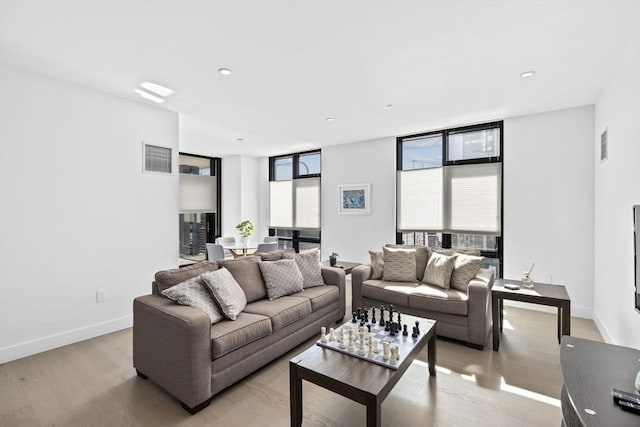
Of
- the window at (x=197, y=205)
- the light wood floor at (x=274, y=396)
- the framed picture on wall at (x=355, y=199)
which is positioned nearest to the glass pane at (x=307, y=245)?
the framed picture on wall at (x=355, y=199)

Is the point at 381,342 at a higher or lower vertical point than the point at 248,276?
lower

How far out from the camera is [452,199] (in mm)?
4805

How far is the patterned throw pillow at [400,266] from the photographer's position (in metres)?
3.74

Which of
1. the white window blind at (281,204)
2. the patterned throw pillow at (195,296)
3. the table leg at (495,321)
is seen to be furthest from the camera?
the white window blind at (281,204)

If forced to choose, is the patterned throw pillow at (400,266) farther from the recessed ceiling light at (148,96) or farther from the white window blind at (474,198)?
the recessed ceiling light at (148,96)

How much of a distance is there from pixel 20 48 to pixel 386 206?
4.92 metres

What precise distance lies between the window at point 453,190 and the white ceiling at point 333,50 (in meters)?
0.79

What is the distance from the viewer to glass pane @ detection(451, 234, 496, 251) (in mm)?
4566

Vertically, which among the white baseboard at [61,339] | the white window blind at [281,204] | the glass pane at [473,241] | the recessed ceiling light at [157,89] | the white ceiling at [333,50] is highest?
the white ceiling at [333,50]

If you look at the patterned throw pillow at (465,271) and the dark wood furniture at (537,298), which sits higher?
the patterned throw pillow at (465,271)

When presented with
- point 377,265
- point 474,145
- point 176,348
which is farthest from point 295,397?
point 474,145

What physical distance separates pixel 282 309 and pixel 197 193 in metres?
4.93

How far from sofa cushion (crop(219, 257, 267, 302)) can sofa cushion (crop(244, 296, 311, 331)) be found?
0.36 ft

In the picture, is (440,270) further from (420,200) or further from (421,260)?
(420,200)
